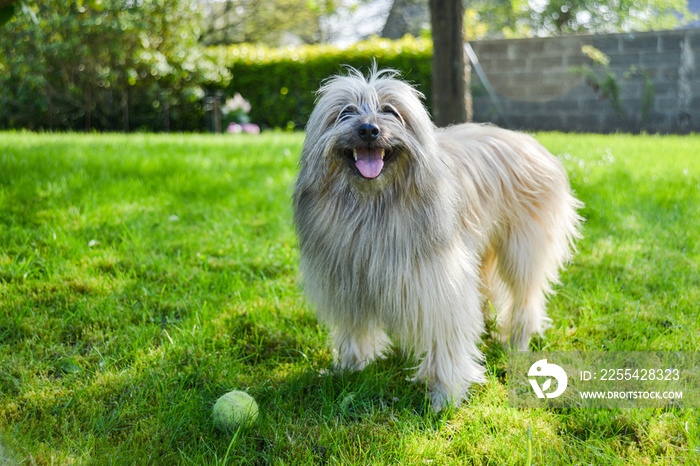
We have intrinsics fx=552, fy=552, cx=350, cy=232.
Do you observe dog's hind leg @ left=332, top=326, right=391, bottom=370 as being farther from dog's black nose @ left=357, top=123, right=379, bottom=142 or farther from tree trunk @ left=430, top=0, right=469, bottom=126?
tree trunk @ left=430, top=0, right=469, bottom=126

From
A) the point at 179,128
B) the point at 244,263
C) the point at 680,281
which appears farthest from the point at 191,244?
the point at 179,128

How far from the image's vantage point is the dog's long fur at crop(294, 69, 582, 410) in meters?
2.55

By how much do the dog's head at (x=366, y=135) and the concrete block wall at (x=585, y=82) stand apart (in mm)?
9761

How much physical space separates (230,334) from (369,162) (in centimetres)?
137

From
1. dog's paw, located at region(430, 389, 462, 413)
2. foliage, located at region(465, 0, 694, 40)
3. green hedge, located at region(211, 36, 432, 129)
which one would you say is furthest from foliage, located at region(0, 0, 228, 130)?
foliage, located at region(465, 0, 694, 40)

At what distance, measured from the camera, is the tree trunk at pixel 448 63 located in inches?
233

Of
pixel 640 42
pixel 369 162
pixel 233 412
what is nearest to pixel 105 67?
pixel 369 162

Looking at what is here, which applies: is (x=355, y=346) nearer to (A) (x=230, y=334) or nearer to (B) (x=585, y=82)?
(A) (x=230, y=334)

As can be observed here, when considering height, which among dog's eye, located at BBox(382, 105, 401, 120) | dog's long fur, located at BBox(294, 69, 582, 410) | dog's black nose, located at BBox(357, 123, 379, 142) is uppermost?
dog's eye, located at BBox(382, 105, 401, 120)

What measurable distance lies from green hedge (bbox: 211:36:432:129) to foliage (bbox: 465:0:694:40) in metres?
9.68

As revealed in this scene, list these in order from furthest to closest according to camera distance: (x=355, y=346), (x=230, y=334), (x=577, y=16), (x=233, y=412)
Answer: (x=577, y=16) → (x=230, y=334) → (x=355, y=346) → (x=233, y=412)

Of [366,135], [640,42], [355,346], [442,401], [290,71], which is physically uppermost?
[640,42]

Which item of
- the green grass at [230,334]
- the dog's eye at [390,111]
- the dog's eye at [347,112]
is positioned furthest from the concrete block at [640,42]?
the dog's eye at [347,112]

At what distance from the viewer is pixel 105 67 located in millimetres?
10766
